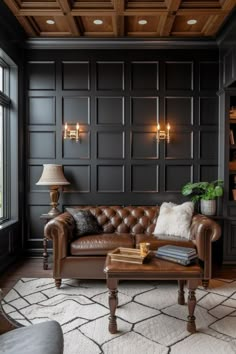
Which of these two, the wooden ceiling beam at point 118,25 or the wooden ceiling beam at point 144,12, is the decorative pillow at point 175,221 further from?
the wooden ceiling beam at point 118,25

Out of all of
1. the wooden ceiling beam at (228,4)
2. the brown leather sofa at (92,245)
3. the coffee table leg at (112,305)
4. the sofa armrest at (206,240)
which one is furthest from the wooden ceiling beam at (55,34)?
the coffee table leg at (112,305)

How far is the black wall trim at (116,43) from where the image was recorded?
182 inches

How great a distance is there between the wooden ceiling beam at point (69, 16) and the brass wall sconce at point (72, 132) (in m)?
1.37

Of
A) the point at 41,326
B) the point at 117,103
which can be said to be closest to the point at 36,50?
the point at 117,103

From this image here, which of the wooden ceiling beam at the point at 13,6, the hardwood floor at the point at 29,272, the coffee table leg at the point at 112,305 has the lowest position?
the hardwood floor at the point at 29,272

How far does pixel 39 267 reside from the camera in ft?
13.9

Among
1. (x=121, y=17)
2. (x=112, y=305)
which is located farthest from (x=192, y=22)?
(x=112, y=305)

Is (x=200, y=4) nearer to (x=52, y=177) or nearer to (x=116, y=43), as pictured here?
(x=116, y=43)

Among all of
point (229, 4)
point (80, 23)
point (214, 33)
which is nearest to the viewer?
point (229, 4)

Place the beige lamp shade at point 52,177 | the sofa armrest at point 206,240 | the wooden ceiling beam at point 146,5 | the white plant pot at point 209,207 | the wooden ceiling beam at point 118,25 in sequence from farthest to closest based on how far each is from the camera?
the white plant pot at point 209,207 < the beige lamp shade at point 52,177 < the wooden ceiling beam at point 118,25 < the wooden ceiling beam at point 146,5 < the sofa armrest at point 206,240

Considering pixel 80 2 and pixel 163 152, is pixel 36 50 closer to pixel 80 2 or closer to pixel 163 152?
pixel 80 2

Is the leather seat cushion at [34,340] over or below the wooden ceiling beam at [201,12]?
below

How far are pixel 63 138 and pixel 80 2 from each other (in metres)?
1.93

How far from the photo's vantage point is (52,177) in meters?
4.29
